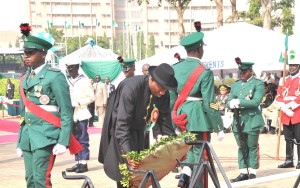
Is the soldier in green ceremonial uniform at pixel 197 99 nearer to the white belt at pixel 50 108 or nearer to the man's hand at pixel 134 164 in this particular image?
the white belt at pixel 50 108

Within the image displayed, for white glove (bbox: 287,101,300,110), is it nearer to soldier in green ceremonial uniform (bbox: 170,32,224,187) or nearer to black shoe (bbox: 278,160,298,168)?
black shoe (bbox: 278,160,298,168)

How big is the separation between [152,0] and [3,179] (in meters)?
170

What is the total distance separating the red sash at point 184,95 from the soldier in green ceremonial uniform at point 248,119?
2.24 meters

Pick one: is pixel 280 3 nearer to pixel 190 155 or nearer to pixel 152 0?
pixel 190 155

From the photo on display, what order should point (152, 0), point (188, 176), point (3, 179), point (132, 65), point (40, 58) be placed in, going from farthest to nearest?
point (152, 0), point (132, 65), point (3, 179), point (188, 176), point (40, 58)

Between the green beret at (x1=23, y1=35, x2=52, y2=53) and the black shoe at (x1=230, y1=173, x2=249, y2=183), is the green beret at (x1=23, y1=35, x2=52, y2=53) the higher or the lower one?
the higher one

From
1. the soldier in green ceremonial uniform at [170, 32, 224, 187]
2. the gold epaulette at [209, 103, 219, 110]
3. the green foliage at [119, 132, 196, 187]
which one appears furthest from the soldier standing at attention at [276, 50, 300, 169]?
the green foliage at [119, 132, 196, 187]

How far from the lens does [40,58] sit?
22.2 feet

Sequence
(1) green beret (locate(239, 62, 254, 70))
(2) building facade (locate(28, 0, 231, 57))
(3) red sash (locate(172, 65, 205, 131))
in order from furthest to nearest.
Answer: (2) building facade (locate(28, 0, 231, 57))
(1) green beret (locate(239, 62, 254, 70))
(3) red sash (locate(172, 65, 205, 131))

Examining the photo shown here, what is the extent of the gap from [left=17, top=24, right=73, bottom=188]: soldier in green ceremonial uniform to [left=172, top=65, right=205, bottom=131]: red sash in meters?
1.74

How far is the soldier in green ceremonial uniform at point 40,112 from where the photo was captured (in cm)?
661

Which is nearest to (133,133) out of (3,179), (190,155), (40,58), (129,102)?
(129,102)

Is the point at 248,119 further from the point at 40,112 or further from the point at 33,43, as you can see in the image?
the point at 33,43

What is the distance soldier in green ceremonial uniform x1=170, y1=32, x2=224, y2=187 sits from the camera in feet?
25.7
